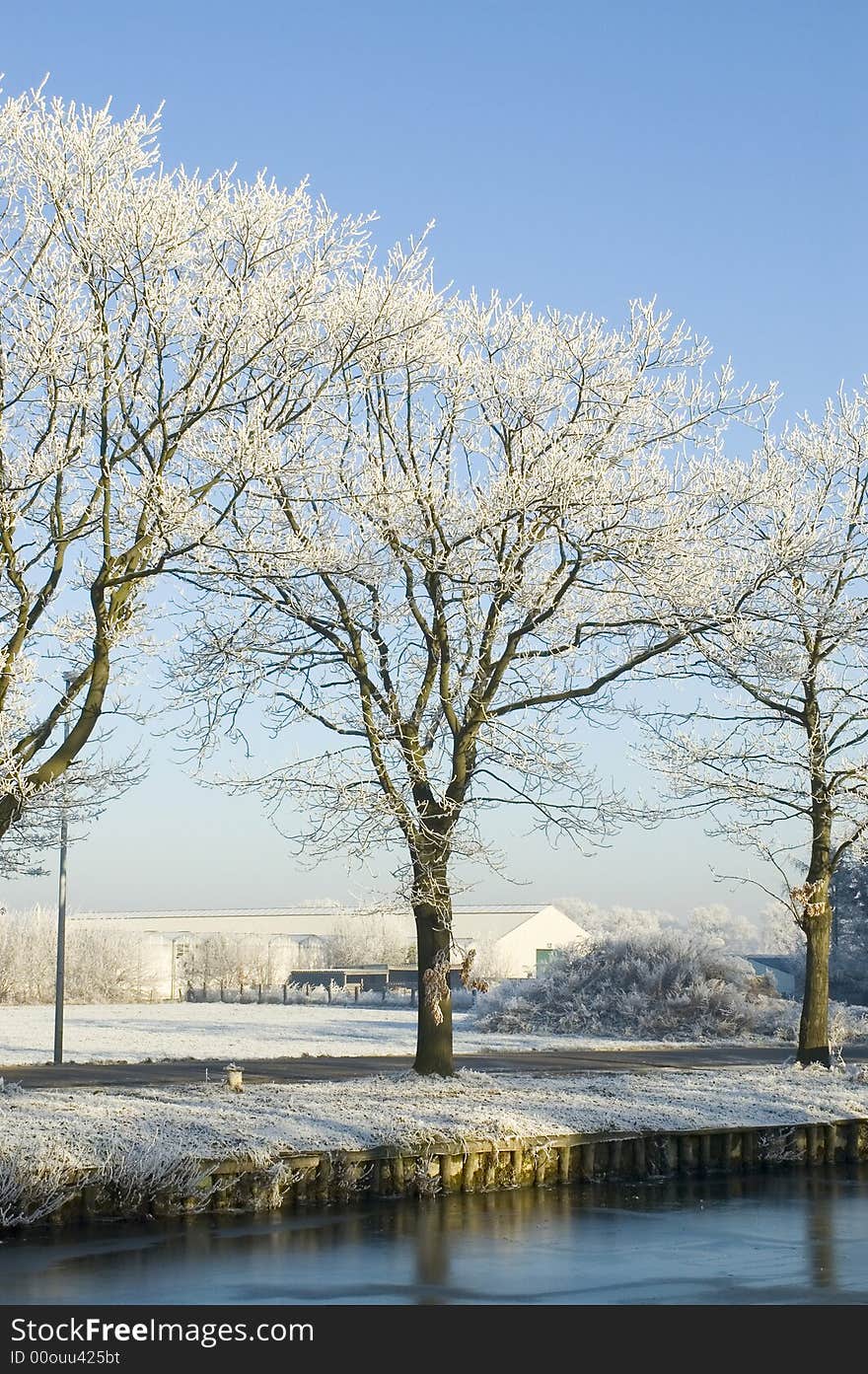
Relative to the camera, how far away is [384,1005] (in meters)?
48.1

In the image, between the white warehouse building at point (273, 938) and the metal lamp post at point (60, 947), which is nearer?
the metal lamp post at point (60, 947)

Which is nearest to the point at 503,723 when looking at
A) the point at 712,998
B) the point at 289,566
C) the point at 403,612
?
the point at 403,612

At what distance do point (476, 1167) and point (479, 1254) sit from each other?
137 inches

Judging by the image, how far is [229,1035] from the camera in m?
30.8

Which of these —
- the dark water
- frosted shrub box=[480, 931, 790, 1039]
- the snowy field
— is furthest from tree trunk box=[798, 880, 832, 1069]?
frosted shrub box=[480, 931, 790, 1039]

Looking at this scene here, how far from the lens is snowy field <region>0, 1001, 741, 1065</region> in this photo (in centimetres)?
2602

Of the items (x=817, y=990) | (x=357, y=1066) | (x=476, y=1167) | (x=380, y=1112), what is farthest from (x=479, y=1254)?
(x=817, y=990)

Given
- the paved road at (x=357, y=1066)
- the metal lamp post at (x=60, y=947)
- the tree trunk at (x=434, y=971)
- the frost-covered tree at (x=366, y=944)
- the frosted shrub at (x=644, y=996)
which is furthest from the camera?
the frost-covered tree at (x=366, y=944)

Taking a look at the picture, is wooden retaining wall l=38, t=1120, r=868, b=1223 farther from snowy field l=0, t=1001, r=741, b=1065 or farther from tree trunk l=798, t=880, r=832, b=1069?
snowy field l=0, t=1001, r=741, b=1065

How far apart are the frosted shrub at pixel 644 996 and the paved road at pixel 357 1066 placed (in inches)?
198

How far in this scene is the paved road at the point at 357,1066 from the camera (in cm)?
1991

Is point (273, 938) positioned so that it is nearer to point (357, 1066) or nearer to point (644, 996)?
point (644, 996)

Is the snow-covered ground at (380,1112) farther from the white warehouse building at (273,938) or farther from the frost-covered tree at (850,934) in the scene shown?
the frost-covered tree at (850,934)

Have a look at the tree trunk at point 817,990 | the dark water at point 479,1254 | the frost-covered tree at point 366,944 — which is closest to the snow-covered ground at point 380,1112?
the dark water at point 479,1254
